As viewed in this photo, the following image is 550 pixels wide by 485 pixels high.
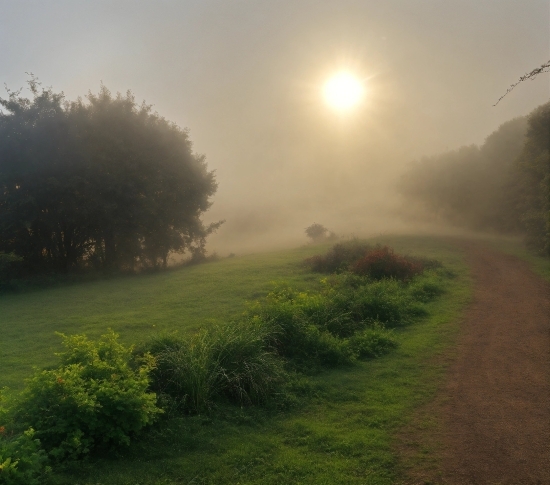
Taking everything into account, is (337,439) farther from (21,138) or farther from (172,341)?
(21,138)

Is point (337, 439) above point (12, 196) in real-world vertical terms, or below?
below

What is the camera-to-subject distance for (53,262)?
26656 millimetres

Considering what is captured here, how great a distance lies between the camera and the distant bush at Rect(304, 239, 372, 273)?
66.0ft

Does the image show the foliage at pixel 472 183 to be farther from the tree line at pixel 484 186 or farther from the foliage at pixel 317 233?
the foliage at pixel 317 233

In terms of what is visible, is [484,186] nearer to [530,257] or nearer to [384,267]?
[530,257]

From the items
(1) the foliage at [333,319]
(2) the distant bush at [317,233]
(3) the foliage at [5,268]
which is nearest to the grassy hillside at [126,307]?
(3) the foliage at [5,268]

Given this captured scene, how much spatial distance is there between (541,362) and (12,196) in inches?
903

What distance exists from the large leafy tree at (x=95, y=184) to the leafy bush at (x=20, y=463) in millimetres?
20354

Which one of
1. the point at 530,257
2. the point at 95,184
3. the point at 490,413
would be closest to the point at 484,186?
the point at 530,257

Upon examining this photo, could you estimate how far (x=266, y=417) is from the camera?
6898 mm

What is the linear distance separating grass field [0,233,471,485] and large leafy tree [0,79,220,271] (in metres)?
10.5

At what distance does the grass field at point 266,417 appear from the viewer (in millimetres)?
5359

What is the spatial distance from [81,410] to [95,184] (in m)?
20.8

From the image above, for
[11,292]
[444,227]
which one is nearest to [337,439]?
[11,292]
